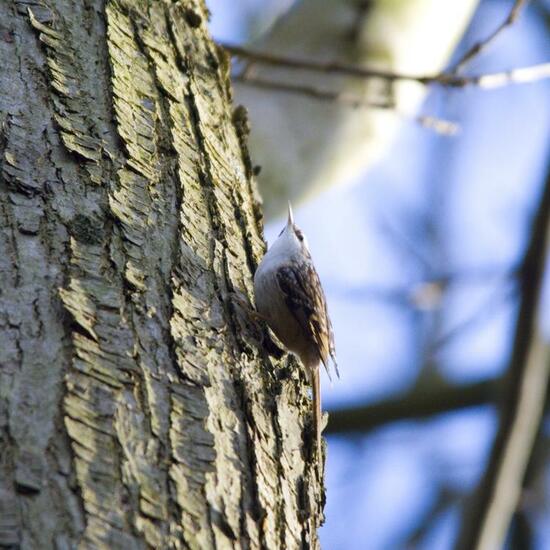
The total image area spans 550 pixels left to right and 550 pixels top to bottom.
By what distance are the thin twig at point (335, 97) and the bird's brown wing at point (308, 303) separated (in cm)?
61

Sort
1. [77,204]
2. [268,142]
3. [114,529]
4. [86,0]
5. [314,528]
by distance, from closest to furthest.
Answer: [114,529], [314,528], [77,204], [86,0], [268,142]

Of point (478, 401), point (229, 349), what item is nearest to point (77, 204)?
point (229, 349)

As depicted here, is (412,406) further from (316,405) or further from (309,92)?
(316,405)

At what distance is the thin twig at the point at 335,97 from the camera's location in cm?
334

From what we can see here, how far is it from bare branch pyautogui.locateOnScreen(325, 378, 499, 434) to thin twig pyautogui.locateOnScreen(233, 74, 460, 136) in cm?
186

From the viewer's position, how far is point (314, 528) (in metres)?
1.75

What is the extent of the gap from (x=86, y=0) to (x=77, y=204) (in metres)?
0.67

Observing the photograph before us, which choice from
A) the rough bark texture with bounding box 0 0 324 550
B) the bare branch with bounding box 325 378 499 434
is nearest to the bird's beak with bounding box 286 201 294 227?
the rough bark texture with bounding box 0 0 324 550

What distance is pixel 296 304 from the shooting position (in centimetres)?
301

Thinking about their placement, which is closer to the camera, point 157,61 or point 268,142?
point 157,61

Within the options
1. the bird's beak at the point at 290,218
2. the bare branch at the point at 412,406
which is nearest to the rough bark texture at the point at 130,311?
the bird's beak at the point at 290,218

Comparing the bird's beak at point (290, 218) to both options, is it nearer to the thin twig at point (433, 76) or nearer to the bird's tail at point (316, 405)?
the thin twig at point (433, 76)

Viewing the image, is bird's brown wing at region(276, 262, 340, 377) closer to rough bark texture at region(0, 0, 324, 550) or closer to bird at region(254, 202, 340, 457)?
bird at region(254, 202, 340, 457)

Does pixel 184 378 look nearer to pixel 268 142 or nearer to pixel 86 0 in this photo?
pixel 86 0
